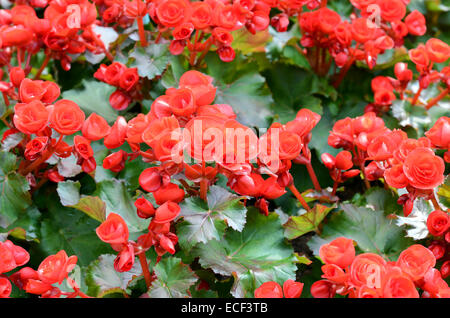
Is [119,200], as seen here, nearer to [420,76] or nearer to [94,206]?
[94,206]

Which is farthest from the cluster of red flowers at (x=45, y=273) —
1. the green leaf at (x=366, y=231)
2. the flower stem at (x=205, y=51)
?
the flower stem at (x=205, y=51)

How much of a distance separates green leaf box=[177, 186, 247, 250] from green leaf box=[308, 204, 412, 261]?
26cm

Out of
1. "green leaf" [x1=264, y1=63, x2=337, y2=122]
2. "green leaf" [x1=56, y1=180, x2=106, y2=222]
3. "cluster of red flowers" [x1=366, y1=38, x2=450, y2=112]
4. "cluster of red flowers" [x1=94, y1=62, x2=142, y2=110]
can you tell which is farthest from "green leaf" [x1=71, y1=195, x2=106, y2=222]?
"cluster of red flowers" [x1=366, y1=38, x2=450, y2=112]

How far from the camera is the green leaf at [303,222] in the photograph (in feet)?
3.72

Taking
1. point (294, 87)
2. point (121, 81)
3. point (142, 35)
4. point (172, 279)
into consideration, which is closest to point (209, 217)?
point (172, 279)

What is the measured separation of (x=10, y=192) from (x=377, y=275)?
2.99 ft

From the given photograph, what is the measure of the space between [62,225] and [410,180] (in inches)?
35.1

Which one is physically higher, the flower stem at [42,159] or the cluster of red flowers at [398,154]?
the cluster of red flowers at [398,154]

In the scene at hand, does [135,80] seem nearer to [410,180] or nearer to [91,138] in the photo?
[91,138]

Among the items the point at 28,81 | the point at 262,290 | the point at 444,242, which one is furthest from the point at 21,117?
the point at 444,242

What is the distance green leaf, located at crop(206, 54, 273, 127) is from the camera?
145 centimetres

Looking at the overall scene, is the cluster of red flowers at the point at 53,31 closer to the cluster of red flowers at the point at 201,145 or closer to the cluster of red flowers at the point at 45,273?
the cluster of red flowers at the point at 201,145

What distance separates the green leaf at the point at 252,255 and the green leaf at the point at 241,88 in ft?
1.21

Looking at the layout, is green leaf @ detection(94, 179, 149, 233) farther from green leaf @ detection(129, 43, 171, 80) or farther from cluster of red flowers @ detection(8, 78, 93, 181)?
green leaf @ detection(129, 43, 171, 80)
